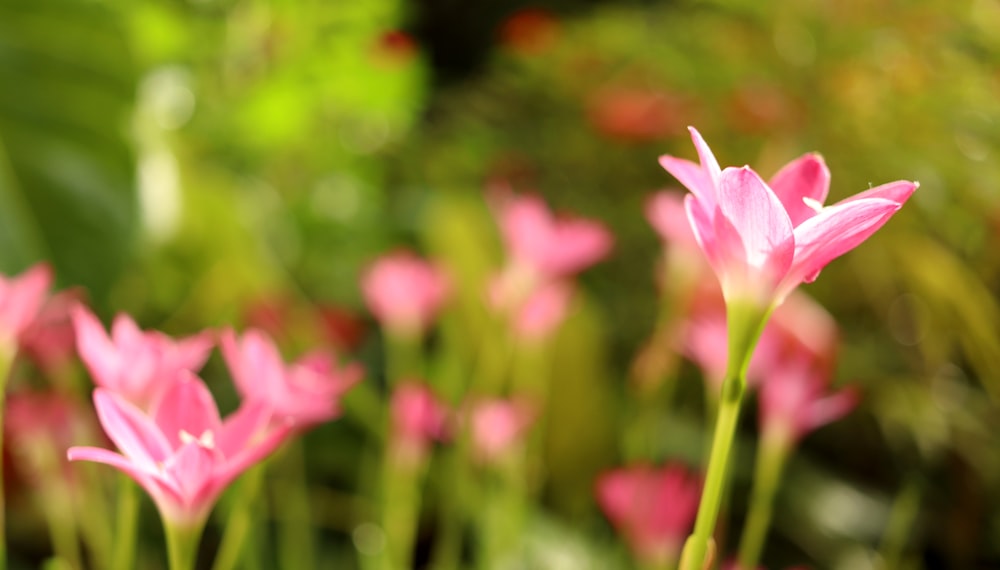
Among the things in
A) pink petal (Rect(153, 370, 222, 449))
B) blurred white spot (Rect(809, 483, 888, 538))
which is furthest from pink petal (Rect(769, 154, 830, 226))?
blurred white spot (Rect(809, 483, 888, 538))

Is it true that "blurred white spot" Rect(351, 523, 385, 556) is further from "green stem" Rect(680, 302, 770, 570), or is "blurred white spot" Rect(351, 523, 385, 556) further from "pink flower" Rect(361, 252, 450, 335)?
"green stem" Rect(680, 302, 770, 570)

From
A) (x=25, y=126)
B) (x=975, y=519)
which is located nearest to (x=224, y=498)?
(x=25, y=126)

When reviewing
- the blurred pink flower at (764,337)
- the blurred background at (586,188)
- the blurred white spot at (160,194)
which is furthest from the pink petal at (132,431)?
the blurred white spot at (160,194)

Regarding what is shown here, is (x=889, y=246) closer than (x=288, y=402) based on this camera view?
No

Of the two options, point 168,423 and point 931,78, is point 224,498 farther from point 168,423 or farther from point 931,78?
point 931,78

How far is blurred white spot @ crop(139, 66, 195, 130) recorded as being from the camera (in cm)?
71

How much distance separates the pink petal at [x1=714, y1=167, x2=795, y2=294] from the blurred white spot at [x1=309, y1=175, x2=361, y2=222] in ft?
2.83

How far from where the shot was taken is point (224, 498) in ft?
1.37

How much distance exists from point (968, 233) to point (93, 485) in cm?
48

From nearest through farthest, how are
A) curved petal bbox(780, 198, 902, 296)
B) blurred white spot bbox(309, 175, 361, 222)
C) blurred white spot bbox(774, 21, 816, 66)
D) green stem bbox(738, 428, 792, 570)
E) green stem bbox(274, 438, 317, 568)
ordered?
curved petal bbox(780, 198, 902, 296) < green stem bbox(738, 428, 792, 570) < green stem bbox(274, 438, 317, 568) < blurred white spot bbox(774, 21, 816, 66) < blurred white spot bbox(309, 175, 361, 222)

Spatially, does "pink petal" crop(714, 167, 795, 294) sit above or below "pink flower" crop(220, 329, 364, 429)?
above

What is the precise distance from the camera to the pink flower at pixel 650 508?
11.2 inches

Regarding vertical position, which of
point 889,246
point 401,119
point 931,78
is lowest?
point 401,119

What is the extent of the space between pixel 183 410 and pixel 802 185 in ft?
0.36
